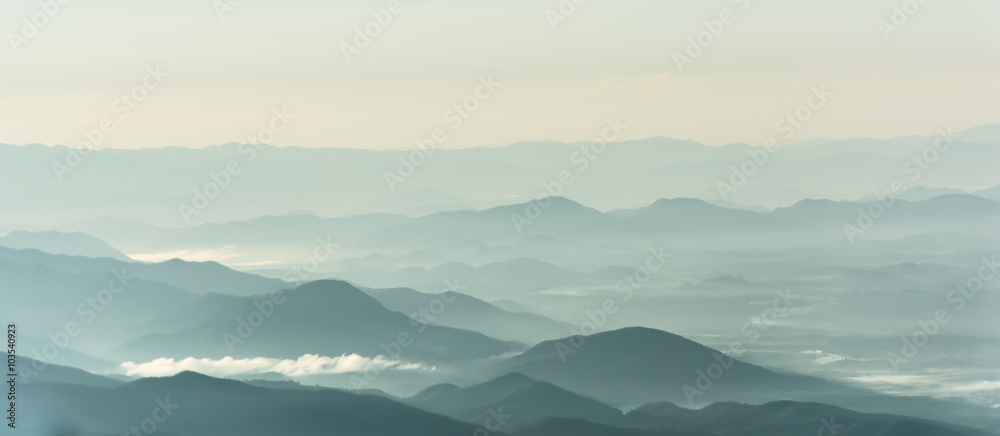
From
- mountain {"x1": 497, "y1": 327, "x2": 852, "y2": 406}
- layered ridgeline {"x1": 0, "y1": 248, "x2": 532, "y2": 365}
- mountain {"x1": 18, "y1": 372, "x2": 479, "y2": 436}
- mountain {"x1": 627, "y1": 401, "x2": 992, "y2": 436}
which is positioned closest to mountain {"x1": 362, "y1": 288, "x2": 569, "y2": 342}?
layered ridgeline {"x1": 0, "y1": 248, "x2": 532, "y2": 365}

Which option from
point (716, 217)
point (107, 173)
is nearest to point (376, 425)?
point (107, 173)

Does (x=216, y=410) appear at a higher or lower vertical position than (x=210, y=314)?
lower

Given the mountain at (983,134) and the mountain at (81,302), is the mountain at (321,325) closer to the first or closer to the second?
the mountain at (81,302)

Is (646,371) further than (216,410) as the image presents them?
Yes

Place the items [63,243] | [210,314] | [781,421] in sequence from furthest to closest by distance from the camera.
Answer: [63,243] → [210,314] → [781,421]

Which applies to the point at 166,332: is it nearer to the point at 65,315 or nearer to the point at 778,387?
the point at 65,315

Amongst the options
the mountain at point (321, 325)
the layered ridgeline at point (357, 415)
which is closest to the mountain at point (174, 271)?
the mountain at point (321, 325)

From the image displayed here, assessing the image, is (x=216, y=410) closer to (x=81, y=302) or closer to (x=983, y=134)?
(x=81, y=302)

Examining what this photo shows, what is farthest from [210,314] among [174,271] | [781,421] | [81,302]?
[781,421]
